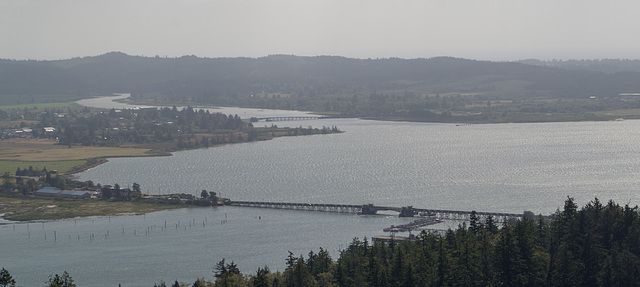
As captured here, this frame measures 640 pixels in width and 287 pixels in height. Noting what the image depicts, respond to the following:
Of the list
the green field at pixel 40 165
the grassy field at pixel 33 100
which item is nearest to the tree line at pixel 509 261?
the green field at pixel 40 165

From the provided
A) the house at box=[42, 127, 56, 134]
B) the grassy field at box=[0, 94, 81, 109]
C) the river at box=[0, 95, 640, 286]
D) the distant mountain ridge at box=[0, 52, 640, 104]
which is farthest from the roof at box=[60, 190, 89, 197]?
the distant mountain ridge at box=[0, 52, 640, 104]

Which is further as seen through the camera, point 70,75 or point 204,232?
point 70,75

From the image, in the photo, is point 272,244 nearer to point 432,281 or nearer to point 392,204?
point 392,204

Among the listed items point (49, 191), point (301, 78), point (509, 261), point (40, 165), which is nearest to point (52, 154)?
point (40, 165)

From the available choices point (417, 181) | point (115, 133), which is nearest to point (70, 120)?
point (115, 133)

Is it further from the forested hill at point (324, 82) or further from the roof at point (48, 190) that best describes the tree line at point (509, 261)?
the forested hill at point (324, 82)

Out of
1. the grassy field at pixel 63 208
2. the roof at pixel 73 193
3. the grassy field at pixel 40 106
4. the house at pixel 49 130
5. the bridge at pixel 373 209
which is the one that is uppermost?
the grassy field at pixel 40 106
